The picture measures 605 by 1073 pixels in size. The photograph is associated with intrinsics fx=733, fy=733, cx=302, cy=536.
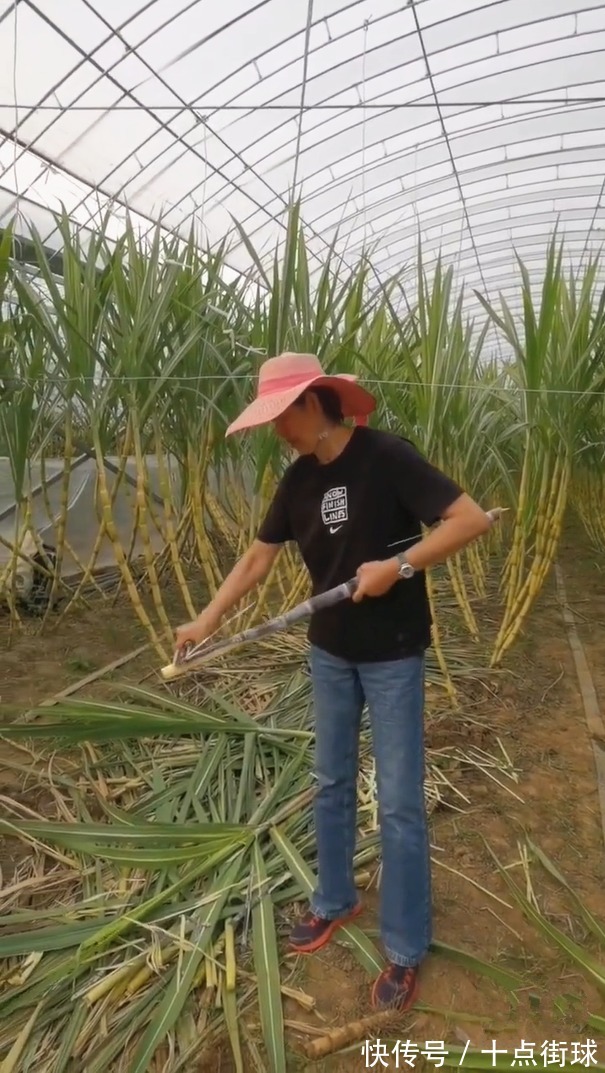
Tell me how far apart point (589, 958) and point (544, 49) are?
7041 mm

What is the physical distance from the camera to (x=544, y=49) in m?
6.13

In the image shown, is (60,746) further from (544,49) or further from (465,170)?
(465,170)

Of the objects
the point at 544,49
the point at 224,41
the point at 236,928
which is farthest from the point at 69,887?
the point at 544,49

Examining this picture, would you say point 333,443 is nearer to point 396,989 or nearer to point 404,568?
point 404,568

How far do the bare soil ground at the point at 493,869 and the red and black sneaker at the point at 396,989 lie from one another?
2cm

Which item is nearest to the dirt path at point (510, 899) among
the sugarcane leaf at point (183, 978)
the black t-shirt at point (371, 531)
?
the sugarcane leaf at point (183, 978)

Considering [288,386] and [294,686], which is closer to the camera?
[288,386]

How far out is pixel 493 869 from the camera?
55.9 inches

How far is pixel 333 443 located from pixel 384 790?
1.69ft

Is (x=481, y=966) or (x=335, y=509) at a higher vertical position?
(x=335, y=509)

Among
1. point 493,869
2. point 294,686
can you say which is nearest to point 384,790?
point 493,869

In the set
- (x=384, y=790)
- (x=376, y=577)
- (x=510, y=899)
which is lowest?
(x=510, y=899)

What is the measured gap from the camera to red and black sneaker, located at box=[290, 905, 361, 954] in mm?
1202

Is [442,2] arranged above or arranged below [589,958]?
above
